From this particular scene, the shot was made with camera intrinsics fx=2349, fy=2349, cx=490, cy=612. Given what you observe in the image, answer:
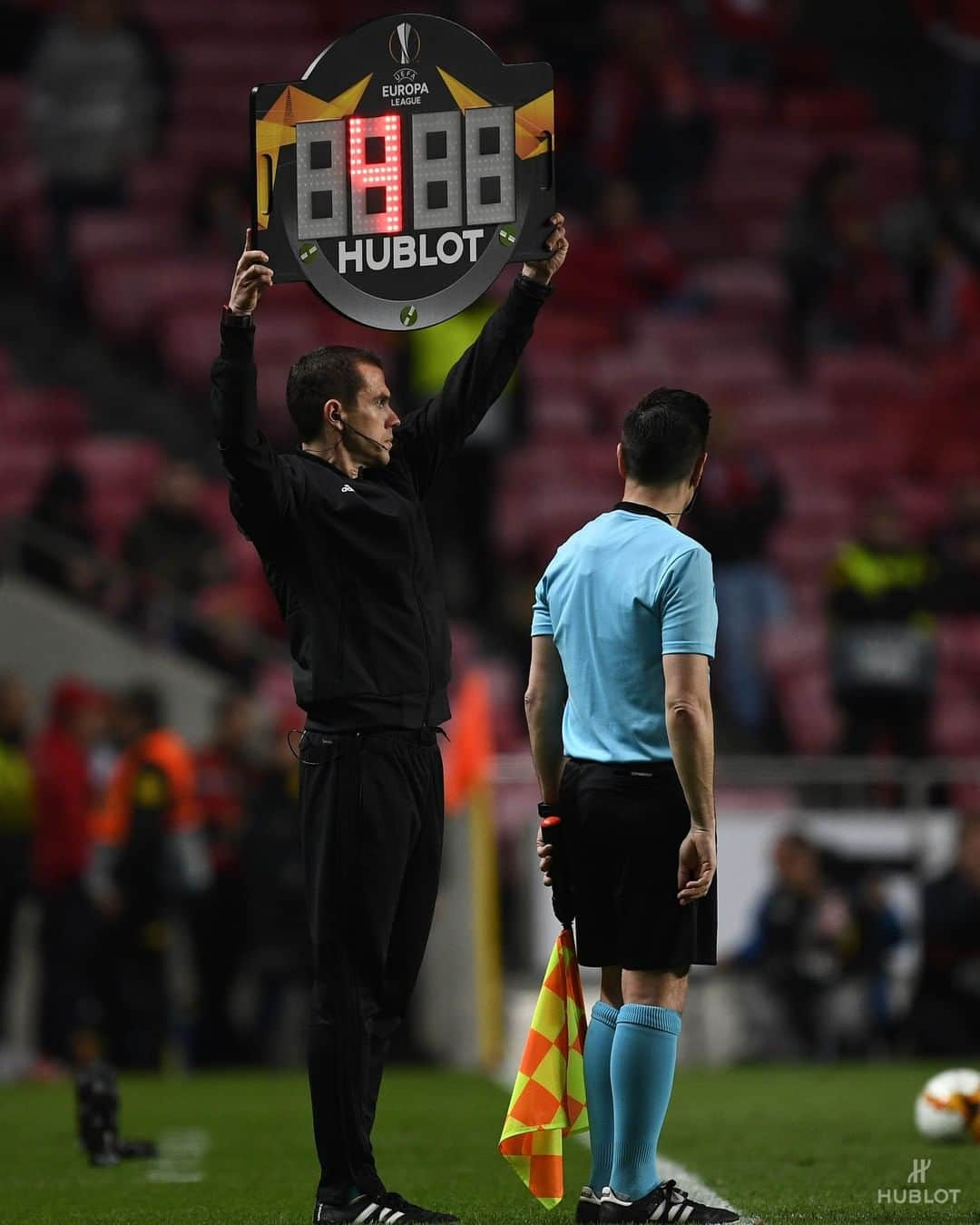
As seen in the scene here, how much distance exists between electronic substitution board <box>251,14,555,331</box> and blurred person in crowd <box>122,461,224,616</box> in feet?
25.4

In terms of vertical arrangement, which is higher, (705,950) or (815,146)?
(815,146)

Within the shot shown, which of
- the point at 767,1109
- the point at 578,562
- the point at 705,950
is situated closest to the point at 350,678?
the point at 578,562

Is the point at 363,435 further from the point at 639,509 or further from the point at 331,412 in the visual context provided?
the point at 639,509

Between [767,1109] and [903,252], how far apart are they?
9.55m

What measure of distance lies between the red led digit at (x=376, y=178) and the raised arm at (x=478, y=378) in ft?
1.05

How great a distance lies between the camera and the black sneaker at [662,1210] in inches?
190

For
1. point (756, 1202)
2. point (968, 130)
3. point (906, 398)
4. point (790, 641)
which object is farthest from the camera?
point (968, 130)

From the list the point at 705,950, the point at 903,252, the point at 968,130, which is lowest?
the point at 705,950

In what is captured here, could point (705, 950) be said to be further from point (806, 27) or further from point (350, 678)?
point (806, 27)

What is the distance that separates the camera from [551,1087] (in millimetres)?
5121

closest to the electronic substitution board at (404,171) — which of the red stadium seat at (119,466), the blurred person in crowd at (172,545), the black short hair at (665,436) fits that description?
the black short hair at (665,436)

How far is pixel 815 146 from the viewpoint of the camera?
18.4m

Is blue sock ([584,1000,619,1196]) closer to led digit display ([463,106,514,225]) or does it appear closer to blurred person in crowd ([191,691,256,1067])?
led digit display ([463,106,514,225])

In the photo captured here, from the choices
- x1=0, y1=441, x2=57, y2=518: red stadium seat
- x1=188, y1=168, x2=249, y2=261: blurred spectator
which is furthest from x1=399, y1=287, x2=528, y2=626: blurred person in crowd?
x1=0, y1=441, x2=57, y2=518: red stadium seat
